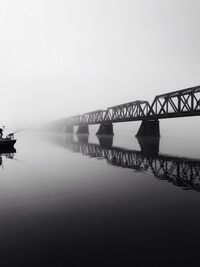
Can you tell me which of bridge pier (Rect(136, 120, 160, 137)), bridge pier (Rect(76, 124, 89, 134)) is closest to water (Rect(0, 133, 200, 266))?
bridge pier (Rect(136, 120, 160, 137))

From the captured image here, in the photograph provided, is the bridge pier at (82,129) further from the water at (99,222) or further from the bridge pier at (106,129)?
the water at (99,222)

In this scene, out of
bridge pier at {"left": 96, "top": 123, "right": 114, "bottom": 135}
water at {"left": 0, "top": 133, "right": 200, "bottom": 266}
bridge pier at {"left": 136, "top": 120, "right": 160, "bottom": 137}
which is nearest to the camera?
water at {"left": 0, "top": 133, "right": 200, "bottom": 266}

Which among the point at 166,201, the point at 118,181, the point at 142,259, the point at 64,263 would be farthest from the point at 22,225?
the point at 118,181

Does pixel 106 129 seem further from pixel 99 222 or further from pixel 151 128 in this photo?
pixel 99 222

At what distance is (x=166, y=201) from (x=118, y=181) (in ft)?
20.9

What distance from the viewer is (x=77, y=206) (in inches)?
528

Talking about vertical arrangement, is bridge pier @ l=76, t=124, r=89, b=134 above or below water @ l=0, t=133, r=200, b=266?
above

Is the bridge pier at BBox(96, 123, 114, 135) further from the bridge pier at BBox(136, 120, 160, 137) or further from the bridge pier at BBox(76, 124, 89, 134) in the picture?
the bridge pier at BBox(76, 124, 89, 134)

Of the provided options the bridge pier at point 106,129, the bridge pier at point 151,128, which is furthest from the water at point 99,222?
the bridge pier at point 106,129

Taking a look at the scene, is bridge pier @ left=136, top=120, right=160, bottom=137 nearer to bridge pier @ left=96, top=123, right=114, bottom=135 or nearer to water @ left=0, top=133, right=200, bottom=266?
bridge pier @ left=96, top=123, right=114, bottom=135

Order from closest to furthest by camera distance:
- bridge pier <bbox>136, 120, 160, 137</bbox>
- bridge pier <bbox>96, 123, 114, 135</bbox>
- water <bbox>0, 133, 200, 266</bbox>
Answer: water <bbox>0, 133, 200, 266</bbox> → bridge pier <bbox>136, 120, 160, 137</bbox> → bridge pier <bbox>96, 123, 114, 135</bbox>

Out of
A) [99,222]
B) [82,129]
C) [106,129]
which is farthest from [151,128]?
[82,129]

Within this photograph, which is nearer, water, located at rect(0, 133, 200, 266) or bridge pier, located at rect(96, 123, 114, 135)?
water, located at rect(0, 133, 200, 266)

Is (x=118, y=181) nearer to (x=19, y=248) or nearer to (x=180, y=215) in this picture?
(x=180, y=215)
